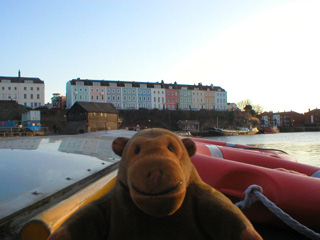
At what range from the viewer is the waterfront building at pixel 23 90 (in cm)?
6319

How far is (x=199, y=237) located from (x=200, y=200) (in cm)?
15

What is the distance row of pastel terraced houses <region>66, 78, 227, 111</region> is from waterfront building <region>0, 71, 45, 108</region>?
7109 mm

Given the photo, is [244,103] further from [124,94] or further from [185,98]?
[124,94]

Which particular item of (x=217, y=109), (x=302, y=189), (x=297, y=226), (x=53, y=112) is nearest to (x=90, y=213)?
(x=297, y=226)

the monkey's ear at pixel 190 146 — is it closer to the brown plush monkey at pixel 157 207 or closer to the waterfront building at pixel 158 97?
the brown plush monkey at pixel 157 207

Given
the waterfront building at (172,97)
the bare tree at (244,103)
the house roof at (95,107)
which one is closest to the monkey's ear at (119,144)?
the house roof at (95,107)

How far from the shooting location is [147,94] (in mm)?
73625

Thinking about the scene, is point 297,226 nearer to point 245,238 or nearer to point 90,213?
point 245,238

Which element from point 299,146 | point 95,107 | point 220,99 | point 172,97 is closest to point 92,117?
point 95,107

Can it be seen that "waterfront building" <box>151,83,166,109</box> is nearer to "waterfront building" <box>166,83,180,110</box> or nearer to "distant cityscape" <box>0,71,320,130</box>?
"distant cityscape" <box>0,71,320,130</box>

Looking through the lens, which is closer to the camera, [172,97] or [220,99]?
[172,97]

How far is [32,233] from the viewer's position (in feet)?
4.01

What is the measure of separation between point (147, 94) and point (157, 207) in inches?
2881

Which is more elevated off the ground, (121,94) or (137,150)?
(121,94)
